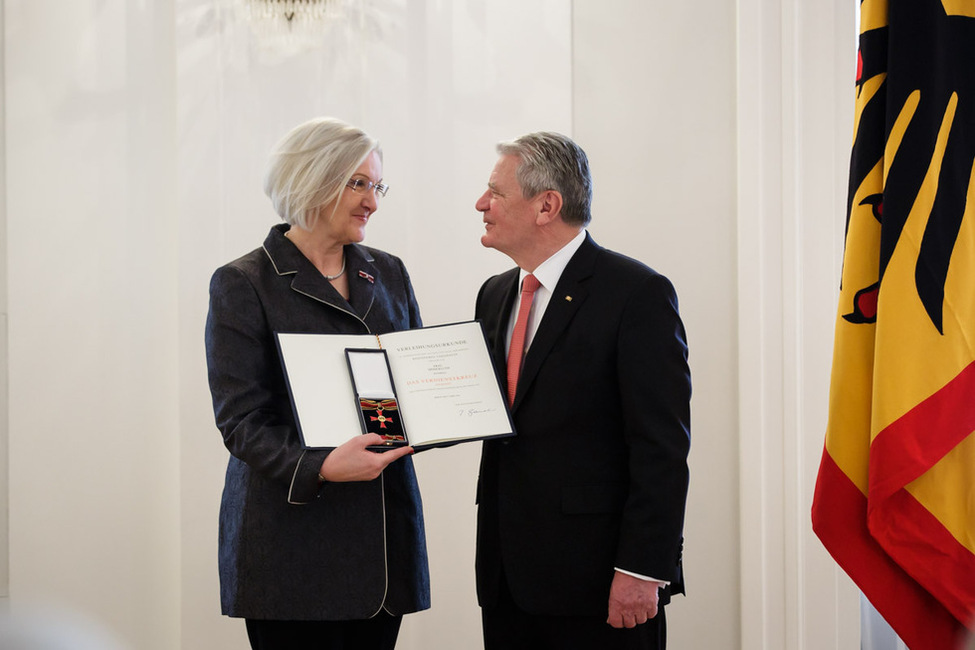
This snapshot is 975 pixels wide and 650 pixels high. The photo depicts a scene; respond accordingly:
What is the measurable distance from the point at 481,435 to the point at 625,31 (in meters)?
1.92

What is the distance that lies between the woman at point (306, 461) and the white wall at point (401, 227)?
1.05m

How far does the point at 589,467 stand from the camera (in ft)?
7.16

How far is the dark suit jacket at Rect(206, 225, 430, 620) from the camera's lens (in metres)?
2.20

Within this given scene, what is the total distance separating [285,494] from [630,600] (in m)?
0.83

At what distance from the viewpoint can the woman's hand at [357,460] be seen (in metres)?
2.09

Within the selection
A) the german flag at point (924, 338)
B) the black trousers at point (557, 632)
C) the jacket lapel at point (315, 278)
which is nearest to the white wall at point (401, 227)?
the german flag at point (924, 338)

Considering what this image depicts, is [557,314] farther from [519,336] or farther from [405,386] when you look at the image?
[405,386]

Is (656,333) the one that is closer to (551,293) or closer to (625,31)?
(551,293)

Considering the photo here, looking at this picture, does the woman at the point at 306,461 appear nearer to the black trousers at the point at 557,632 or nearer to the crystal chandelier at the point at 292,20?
the black trousers at the point at 557,632

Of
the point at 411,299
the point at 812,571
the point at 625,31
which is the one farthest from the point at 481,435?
the point at 625,31

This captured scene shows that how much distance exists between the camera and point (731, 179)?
341cm

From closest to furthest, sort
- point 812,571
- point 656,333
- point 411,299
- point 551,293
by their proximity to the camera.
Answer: point 656,333
point 551,293
point 411,299
point 812,571

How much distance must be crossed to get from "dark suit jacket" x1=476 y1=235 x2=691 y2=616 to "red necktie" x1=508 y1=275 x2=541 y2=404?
60mm
